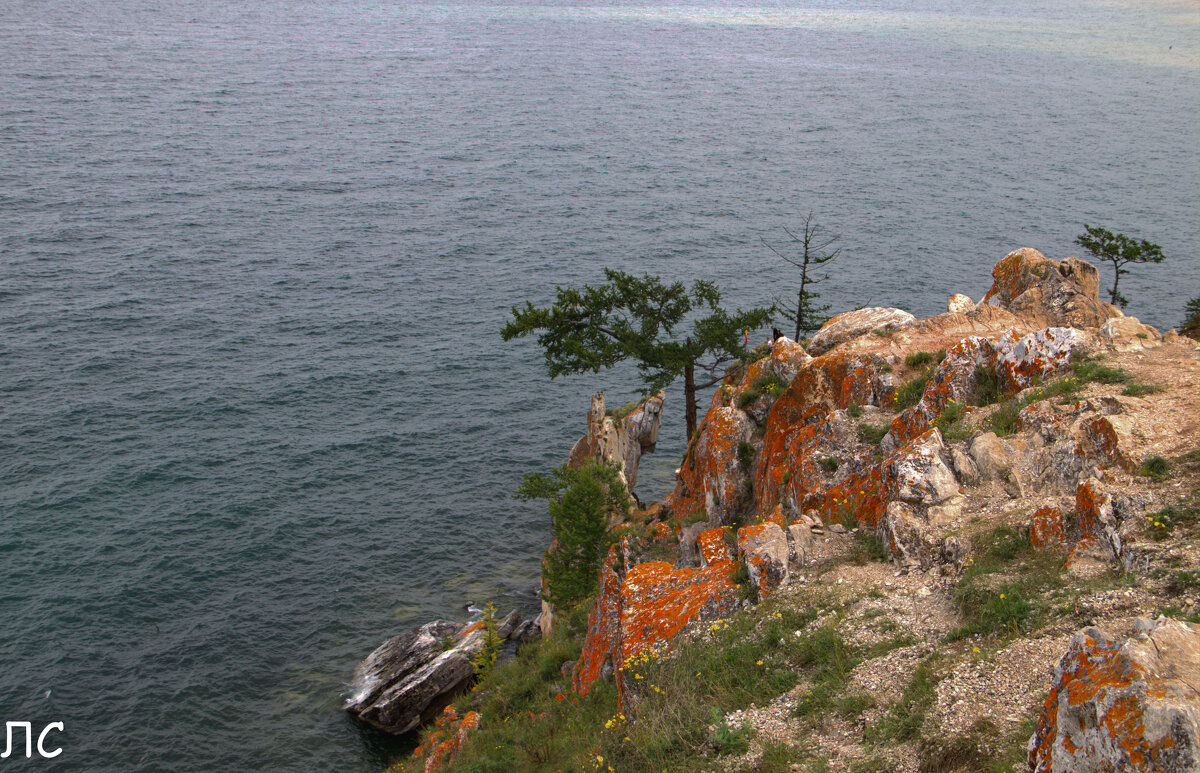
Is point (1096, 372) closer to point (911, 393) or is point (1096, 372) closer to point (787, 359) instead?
point (911, 393)

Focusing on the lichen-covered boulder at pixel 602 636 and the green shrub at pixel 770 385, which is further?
the green shrub at pixel 770 385

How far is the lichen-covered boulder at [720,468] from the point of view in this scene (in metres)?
27.3

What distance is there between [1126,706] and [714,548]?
41.3ft

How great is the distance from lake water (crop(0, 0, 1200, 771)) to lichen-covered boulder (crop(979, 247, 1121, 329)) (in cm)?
2842

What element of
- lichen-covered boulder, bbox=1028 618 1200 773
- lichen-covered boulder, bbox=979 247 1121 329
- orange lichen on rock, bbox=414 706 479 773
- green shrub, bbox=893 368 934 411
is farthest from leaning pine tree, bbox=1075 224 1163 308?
lichen-covered boulder, bbox=1028 618 1200 773

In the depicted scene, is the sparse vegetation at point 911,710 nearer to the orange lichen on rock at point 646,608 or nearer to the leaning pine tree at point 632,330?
the orange lichen on rock at point 646,608

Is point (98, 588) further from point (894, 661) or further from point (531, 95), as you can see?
point (531, 95)

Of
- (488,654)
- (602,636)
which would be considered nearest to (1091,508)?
(602,636)

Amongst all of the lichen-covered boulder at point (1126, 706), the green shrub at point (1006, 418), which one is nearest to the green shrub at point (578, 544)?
the green shrub at point (1006, 418)

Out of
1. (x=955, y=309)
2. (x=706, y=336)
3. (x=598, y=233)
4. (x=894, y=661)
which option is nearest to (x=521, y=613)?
(x=706, y=336)

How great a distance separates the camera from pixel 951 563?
50.0 ft

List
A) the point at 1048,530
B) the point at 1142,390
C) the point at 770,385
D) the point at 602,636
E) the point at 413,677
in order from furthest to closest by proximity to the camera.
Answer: the point at 413,677
the point at 770,385
the point at 602,636
the point at 1142,390
the point at 1048,530

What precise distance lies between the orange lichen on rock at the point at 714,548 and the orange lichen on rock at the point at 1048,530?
23.1 feet

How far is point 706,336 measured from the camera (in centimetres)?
4178
